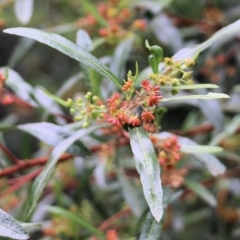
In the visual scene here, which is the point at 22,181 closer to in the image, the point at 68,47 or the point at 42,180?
the point at 42,180

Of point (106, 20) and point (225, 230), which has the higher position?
point (106, 20)

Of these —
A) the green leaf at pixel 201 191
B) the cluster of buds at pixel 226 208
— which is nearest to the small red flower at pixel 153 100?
the green leaf at pixel 201 191

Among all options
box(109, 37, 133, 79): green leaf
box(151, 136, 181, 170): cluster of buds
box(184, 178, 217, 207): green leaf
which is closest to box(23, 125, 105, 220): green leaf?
box(151, 136, 181, 170): cluster of buds

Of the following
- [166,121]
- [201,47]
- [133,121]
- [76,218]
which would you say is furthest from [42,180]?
[166,121]

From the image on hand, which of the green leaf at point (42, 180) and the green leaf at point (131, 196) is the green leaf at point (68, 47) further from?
the green leaf at point (131, 196)

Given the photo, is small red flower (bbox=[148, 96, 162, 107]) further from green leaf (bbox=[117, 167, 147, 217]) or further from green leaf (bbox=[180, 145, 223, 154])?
green leaf (bbox=[117, 167, 147, 217])

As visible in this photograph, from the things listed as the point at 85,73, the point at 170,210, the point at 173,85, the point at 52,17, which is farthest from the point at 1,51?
the point at 173,85

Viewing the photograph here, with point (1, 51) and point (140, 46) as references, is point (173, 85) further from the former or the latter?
point (1, 51)
